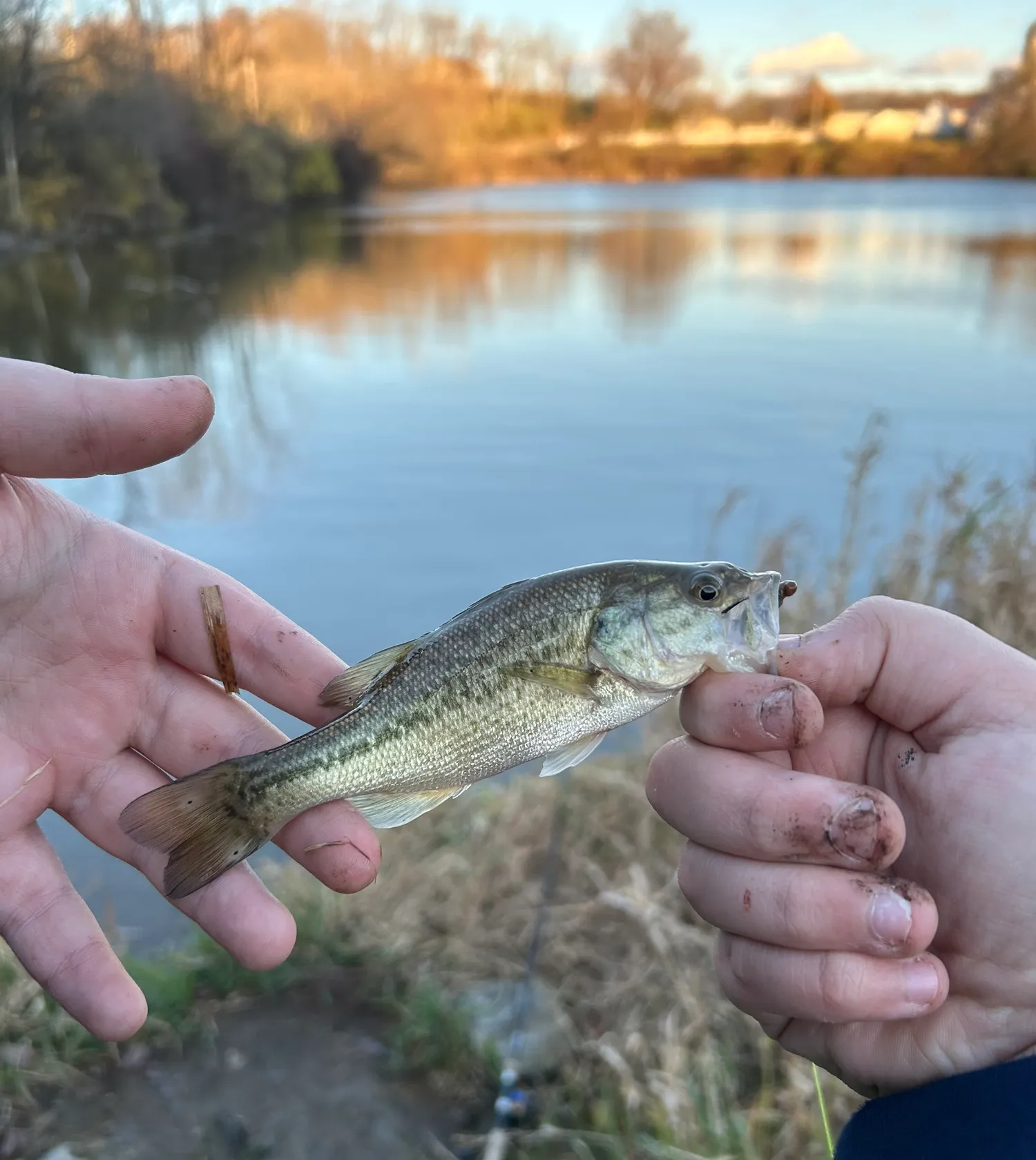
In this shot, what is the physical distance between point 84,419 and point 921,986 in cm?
271

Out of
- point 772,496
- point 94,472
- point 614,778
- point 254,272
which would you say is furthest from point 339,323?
point 94,472

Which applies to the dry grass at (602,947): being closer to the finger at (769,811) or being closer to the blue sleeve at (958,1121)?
the blue sleeve at (958,1121)

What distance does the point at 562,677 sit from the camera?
2.48 meters

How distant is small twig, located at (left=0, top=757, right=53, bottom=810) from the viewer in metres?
2.74

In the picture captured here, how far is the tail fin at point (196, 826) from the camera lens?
2471 millimetres

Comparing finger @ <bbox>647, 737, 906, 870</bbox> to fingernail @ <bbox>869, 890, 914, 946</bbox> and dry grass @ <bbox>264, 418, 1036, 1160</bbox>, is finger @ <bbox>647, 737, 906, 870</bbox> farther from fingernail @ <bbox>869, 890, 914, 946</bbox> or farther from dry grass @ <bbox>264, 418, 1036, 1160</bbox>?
dry grass @ <bbox>264, 418, 1036, 1160</bbox>

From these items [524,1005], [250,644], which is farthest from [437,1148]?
[250,644]

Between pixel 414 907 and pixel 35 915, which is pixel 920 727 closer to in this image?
pixel 35 915

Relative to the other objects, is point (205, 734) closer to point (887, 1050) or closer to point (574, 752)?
point (574, 752)

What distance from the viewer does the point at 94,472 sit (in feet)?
9.20

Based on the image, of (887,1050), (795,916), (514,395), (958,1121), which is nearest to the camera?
(958,1121)

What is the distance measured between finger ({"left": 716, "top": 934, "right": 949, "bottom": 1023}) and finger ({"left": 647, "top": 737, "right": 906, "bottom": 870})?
0.23 metres

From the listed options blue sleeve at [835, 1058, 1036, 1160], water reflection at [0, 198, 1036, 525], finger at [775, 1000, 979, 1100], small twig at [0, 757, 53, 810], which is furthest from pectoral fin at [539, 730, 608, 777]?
water reflection at [0, 198, 1036, 525]

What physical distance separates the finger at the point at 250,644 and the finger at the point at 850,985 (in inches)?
59.6
